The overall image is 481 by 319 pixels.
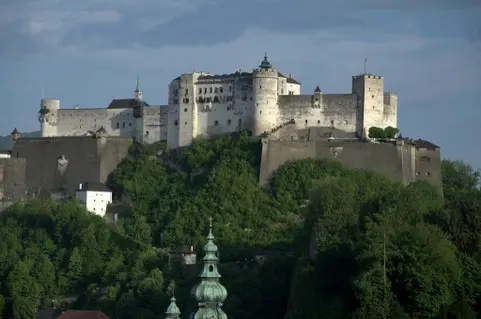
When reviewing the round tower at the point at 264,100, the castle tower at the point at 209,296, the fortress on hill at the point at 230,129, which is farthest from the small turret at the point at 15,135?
the castle tower at the point at 209,296

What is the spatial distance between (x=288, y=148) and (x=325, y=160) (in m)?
1.94

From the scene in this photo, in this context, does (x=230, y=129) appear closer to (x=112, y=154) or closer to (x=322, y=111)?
(x=322, y=111)

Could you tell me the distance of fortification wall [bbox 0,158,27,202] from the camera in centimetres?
10100

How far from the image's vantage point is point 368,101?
94562mm

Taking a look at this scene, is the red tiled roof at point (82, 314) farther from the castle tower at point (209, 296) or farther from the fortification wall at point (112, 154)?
the castle tower at point (209, 296)

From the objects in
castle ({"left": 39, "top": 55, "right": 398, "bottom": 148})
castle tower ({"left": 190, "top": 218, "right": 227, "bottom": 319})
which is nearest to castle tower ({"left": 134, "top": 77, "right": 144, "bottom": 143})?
castle ({"left": 39, "top": 55, "right": 398, "bottom": 148})

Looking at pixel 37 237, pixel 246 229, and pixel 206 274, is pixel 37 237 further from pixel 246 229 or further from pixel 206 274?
pixel 206 274

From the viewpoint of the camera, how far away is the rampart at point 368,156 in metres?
94.2

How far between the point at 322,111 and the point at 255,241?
29.6 feet

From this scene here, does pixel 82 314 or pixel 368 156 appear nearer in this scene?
pixel 82 314

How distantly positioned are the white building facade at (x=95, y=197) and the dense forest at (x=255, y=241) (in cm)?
90

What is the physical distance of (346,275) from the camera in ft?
233

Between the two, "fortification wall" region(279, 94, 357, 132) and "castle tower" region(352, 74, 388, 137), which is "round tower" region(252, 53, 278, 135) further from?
"castle tower" region(352, 74, 388, 137)

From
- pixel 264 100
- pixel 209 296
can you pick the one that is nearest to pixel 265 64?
pixel 264 100
